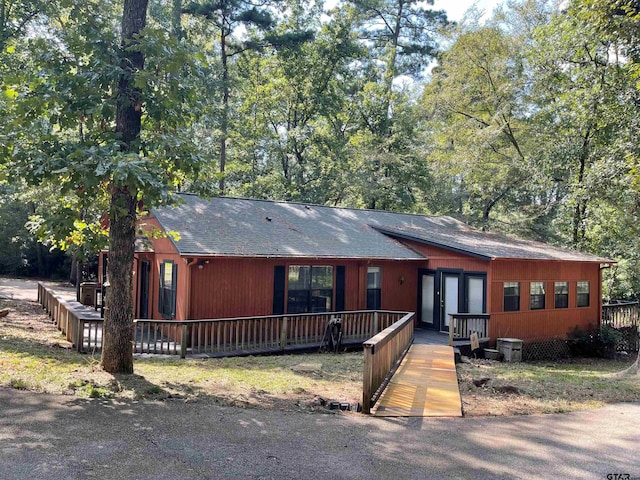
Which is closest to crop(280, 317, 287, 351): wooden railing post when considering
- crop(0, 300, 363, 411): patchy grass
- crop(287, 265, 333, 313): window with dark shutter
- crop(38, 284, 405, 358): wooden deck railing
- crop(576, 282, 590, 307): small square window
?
crop(38, 284, 405, 358): wooden deck railing

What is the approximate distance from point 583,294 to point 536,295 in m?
2.82

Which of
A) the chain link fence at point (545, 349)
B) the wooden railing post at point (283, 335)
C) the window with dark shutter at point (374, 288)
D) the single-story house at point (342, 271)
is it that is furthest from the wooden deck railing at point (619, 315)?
the wooden railing post at point (283, 335)

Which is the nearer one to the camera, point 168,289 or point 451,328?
point 451,328

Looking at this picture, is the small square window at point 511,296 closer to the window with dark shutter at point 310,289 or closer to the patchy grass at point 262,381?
the patchy grass at point 262,381

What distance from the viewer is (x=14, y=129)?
699cm

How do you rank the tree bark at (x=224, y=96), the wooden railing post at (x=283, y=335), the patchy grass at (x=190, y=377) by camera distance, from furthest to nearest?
the tree bark at (x=224, y=96) < the wooden railing post at (x=283, y=335) < the patchy grass at (x=190, y=377)

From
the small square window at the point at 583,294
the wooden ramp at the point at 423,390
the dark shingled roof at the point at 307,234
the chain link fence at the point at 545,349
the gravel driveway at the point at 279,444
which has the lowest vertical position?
the chain link fence at the point at 545,349

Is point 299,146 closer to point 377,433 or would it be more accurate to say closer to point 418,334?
point 418,334

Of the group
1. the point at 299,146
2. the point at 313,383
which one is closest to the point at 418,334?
the point at 313,383

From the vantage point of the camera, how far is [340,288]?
48.4 feet

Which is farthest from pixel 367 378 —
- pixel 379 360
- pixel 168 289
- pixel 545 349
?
pixel 545 349

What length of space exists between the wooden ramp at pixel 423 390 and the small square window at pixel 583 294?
8.55 meters

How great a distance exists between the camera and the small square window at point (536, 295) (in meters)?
15.8

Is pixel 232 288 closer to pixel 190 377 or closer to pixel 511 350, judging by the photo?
pixel 190 377
